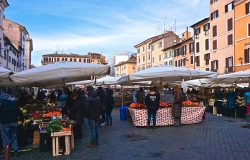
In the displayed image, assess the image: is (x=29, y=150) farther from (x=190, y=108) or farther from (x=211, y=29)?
(x=211, y=29)

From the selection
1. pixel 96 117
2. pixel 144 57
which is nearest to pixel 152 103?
pixel 96 117

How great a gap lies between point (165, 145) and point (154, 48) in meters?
59.2

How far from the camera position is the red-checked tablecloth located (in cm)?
1115

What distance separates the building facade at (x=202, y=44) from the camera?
4269cm

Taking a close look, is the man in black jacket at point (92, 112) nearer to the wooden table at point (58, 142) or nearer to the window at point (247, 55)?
the wooden table at point (58, 142)

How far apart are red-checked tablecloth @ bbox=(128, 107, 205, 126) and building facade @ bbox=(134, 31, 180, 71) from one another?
48.6 meters

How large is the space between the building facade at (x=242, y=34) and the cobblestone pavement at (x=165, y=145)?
24038 millimetres

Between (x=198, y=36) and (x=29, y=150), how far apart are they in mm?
42167

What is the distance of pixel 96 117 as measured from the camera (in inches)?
308

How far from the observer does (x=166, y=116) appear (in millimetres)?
11469

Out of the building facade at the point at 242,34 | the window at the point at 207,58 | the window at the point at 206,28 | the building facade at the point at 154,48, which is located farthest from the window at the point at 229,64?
the building facade at the point at 154,48

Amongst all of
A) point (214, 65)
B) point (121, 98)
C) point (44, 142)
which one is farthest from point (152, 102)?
point (214, 65)

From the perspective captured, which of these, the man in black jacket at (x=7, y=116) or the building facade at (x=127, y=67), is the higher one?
the building facade at (x=127, y=67)

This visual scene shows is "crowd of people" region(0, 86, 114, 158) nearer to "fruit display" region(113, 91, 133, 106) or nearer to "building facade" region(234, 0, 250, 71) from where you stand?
"fruit display" region(113, 91, 133, 106)
